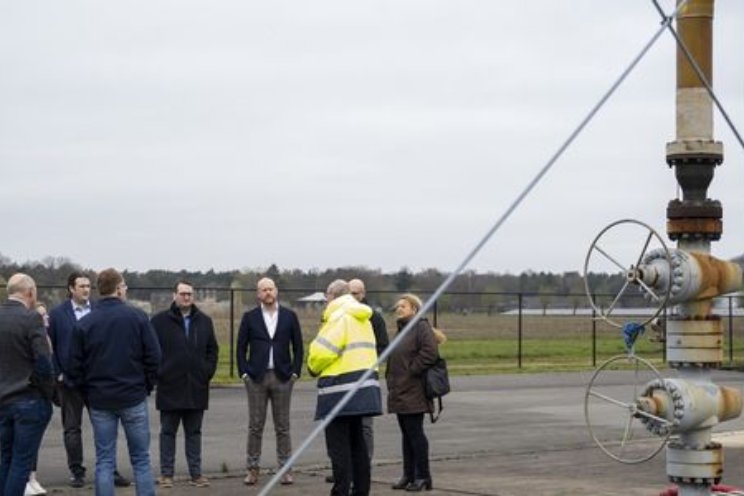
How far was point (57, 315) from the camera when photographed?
12523 millimetres

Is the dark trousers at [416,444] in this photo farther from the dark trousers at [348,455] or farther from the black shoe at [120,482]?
the black shoe at [120,482]

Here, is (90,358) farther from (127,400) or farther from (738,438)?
(738,438)

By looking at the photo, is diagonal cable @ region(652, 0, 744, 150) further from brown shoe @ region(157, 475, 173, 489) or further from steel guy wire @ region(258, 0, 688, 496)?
brown shoe @ region(157, 475, 173, 489)

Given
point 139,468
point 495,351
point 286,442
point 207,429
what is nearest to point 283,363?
point 286,442

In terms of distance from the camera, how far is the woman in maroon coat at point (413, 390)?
40.6ft

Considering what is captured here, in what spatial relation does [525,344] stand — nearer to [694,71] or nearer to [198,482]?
[198,482]

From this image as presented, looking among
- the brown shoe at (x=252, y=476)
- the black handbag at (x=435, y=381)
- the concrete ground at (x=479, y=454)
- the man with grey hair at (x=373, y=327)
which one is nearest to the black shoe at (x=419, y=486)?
the concrete ground at (x=479, y=454)

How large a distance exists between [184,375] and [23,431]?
2670 mm

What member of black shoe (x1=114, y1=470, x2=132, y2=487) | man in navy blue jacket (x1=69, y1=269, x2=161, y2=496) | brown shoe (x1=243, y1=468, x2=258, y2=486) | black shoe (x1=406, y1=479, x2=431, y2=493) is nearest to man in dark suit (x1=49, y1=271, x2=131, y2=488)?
black shoe (x1=114, y1=470, x2=132, y2=487)

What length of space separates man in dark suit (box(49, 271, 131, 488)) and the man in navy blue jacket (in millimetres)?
1668

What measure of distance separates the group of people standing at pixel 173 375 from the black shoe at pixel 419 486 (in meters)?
0.01

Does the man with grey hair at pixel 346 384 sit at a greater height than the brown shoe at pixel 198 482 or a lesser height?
greater

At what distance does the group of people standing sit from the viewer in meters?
10.3

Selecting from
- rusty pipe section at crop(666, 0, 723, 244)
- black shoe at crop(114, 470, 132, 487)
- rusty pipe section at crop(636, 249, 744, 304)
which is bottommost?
black shoe at crop(114, 470, 132, 487)
